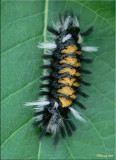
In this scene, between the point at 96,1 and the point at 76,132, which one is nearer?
the point at 96,1

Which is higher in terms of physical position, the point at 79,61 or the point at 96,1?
the point at 96,1

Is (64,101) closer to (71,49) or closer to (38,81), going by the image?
(38,81)

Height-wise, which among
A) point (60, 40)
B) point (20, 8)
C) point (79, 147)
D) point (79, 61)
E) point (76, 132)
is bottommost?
point (79, 147)

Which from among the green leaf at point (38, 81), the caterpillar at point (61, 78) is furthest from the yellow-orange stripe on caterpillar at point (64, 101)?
the green leaf at point (38, 81)

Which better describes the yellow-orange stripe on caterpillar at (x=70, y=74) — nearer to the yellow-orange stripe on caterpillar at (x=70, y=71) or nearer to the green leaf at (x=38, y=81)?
the yellow-orange stripe on caterpillar at (x=70, y=71)

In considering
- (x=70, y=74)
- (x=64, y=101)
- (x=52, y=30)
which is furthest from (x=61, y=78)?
(x=52, y=30)

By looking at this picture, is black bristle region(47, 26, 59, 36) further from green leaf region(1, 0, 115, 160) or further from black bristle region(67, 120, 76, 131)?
black bristle region(67, 120, 76, 131)

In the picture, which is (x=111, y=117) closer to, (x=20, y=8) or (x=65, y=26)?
(x=65, y=26)

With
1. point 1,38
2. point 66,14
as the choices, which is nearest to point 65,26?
point 66,14
